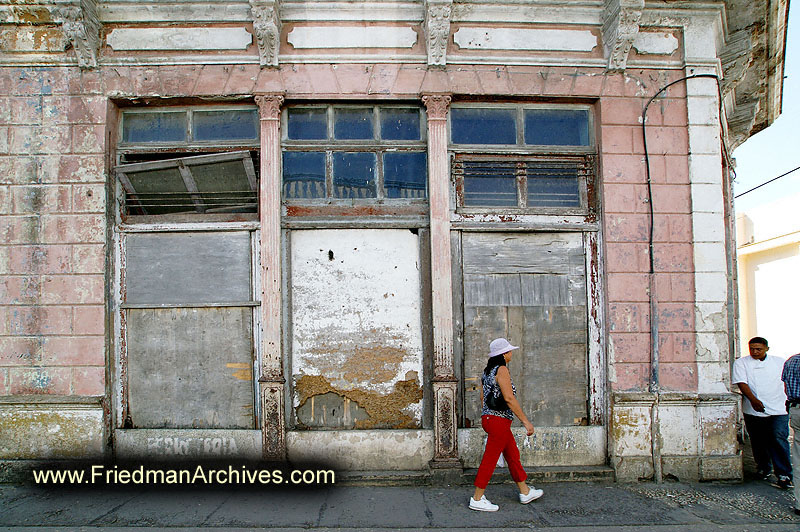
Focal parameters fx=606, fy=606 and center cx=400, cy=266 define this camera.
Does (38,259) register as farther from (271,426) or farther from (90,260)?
(271,426)

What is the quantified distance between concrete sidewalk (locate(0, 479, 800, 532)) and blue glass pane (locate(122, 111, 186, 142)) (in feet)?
12.3

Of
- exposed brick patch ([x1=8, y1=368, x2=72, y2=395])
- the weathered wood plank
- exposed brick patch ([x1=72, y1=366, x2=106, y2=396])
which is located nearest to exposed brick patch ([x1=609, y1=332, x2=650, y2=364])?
the weathered wood plank

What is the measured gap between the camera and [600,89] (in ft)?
22.0

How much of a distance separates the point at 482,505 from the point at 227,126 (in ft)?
15.6

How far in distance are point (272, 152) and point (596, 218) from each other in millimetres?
3648

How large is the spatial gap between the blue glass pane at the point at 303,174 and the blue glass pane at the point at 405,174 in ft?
2.37

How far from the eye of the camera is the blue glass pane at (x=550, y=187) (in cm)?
683

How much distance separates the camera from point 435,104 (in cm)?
660

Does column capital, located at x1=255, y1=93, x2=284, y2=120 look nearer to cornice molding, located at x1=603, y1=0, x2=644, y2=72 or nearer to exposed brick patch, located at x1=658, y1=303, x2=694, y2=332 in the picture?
cornice molding, located at x1=603, y1=0, x2=644, y2=72

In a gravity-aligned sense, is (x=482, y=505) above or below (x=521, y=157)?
below

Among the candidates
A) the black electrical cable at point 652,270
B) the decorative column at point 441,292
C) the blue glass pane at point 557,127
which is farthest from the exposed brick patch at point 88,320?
the black electrical cable at point 652,270

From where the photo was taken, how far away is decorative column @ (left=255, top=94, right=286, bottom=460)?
629 cm

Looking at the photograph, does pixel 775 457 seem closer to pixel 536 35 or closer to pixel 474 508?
pixel 474 508

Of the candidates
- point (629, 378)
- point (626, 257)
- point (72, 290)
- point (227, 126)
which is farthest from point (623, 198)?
point (72, 290)
